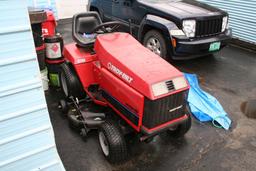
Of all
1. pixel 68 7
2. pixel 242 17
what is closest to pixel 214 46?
pixel 242 17

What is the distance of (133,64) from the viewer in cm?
246

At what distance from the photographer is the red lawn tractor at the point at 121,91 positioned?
2275 mm

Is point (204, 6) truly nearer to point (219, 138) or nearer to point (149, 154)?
point (219, 138)

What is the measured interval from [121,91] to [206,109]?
5.44 ft

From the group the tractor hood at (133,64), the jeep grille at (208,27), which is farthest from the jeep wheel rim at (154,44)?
the tractor hood at (133,64)

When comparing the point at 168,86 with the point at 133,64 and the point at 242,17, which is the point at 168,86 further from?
the point at 242,17

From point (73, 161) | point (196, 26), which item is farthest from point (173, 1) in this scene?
point (73, 161)

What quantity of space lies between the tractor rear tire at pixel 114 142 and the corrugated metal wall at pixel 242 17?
5.61 meters

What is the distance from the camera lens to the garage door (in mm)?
8688

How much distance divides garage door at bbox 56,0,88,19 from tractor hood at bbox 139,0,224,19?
462 centimetres

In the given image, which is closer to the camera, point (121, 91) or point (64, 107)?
point (121, 91)

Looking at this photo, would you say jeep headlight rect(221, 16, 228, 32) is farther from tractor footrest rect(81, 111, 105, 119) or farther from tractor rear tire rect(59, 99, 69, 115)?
tractor rear tire rect(59, 99, 69, 115)

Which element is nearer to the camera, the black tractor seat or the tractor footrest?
the tractor footrest

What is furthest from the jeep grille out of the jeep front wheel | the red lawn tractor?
the red lawn tractor
